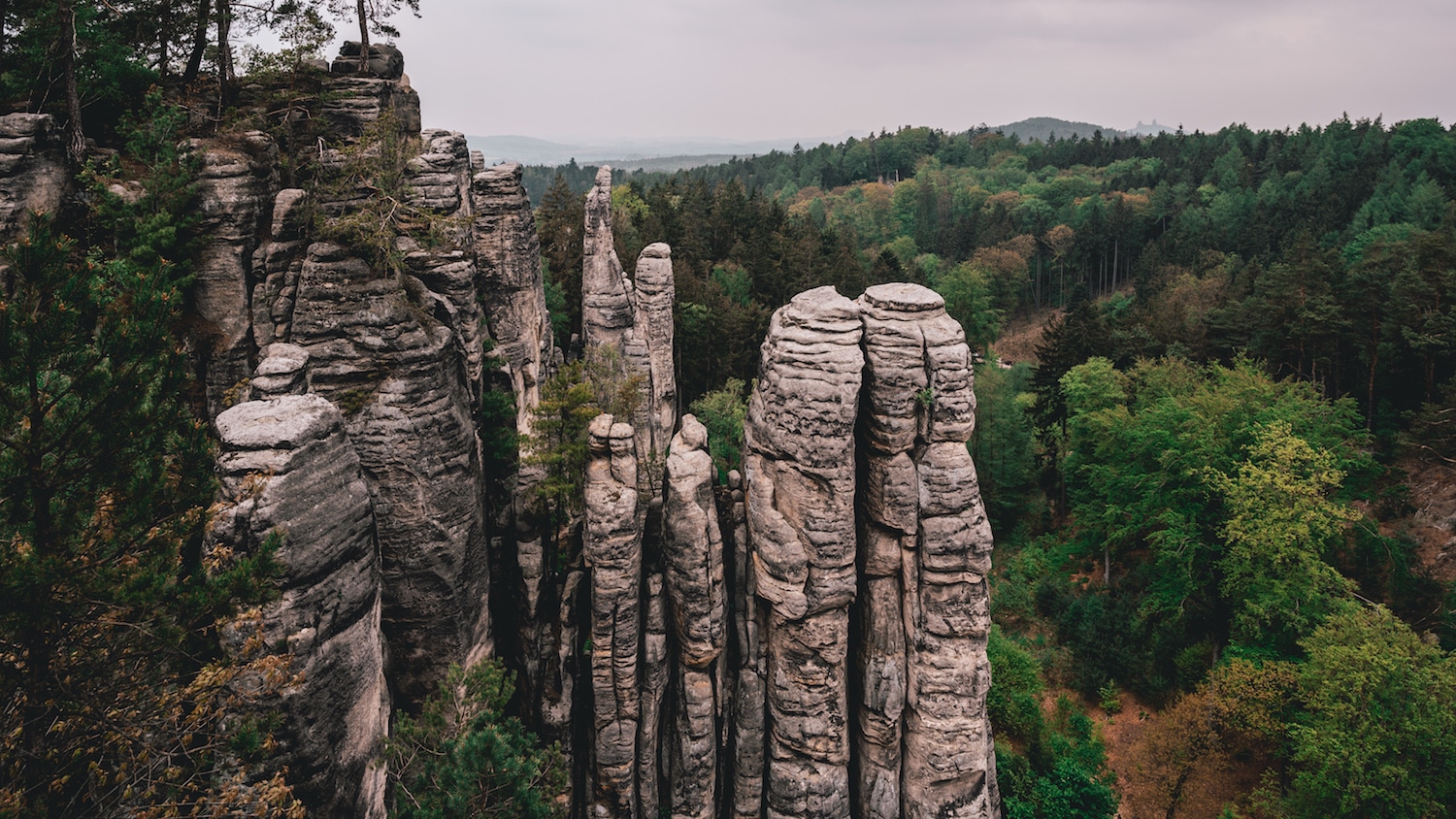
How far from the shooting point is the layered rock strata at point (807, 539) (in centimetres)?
1656

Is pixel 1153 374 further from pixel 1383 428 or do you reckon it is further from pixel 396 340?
pixel 396 340

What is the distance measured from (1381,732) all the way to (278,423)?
28442 mm

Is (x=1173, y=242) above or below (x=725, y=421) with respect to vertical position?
above

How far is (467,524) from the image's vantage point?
691 inches

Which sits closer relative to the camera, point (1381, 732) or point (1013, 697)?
point (1381, 732)

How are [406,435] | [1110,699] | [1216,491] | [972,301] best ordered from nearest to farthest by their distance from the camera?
[406,435] < [1110,699] < [1216,491] < [972,301]

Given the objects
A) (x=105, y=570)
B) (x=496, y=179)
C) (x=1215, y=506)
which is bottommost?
(x=1215, y=506)

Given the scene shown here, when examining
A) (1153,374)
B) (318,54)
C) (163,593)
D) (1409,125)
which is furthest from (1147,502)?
(1409,125)

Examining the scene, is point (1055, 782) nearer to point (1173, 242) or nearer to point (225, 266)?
point (225, 266)

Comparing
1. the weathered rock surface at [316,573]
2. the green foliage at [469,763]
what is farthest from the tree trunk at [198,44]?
the green foliage at [469,763]

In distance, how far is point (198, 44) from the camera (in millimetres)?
22406

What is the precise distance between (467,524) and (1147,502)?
29711 millimetres

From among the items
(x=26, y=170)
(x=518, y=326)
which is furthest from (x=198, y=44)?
(x=518, y=326)

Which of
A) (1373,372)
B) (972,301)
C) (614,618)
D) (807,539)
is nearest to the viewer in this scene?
(807,539)
